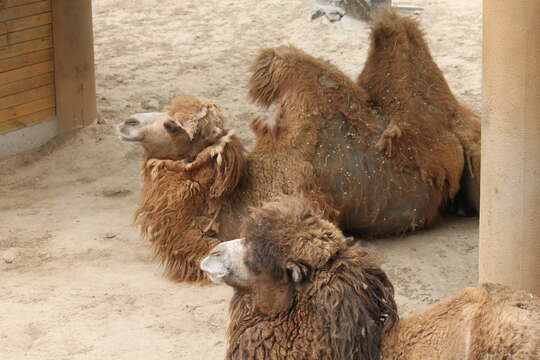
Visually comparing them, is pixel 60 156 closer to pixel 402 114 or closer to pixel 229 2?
pixel 402 114

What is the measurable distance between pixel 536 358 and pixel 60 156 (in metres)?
5.76

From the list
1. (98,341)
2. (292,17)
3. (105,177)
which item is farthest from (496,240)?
(292,17)

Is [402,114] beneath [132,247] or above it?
above

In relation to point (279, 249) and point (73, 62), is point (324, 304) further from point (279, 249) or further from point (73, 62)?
point (73, 62)

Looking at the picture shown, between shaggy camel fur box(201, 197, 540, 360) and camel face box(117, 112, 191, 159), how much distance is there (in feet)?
7.56

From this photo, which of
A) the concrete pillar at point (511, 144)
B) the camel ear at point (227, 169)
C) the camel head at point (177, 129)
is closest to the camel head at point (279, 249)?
the concrete pillar at point (511, 144)

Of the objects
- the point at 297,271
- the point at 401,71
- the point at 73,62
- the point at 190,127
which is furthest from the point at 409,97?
the point at 73,62

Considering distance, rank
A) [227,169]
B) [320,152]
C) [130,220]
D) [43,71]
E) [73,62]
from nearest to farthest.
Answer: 1. [227,169]
2. [320,152]
3. [130,220]
4. [43,71]
5. [73,62]

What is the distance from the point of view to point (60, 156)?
8.34m

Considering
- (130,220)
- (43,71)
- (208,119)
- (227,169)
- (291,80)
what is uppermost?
(291,80)

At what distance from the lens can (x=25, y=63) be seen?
27.4 feet

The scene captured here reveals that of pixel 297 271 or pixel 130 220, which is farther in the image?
pixel 130 220

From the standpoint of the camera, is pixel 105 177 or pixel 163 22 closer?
pixel 105 177

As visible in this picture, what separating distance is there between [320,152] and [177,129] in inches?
34.8
